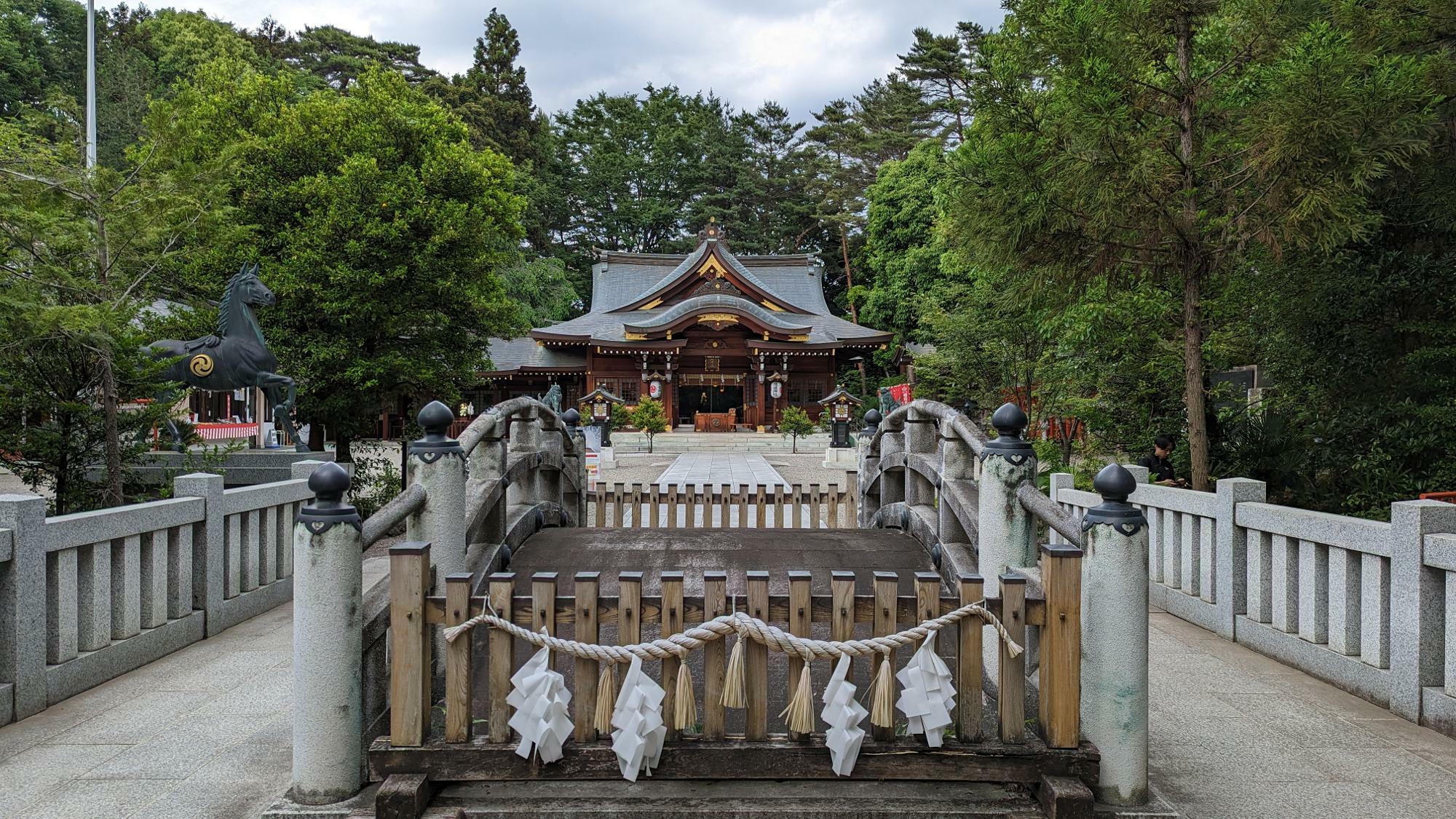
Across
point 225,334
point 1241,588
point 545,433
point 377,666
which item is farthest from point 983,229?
point 225,334

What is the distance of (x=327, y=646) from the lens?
226 centimetres

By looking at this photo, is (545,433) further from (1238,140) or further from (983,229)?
(1238,140)

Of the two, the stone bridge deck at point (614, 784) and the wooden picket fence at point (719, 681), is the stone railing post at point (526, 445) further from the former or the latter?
the wooden picket fence at point (719, 681)

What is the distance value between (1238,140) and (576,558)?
5.33 metres

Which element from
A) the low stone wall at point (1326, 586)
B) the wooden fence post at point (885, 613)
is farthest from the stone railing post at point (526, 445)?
the low stone wall at point (1326, 586)

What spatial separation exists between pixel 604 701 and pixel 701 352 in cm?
2747

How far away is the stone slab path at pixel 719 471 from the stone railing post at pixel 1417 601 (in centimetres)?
914

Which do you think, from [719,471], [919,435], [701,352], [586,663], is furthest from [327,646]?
[701,352]

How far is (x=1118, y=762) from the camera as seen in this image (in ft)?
7.59

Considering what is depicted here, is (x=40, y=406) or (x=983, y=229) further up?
(x=983, y=229)

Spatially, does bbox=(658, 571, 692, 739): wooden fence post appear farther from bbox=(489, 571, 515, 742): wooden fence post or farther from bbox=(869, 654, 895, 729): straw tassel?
bbox=(869, 654, 895, 729): straw tassel

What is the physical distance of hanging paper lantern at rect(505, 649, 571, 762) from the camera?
2170mm

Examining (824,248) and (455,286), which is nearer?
(455,286)

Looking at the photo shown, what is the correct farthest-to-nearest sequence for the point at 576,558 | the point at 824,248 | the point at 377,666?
the point at 824,248 → the point at 576,558 → the point at 377,666
